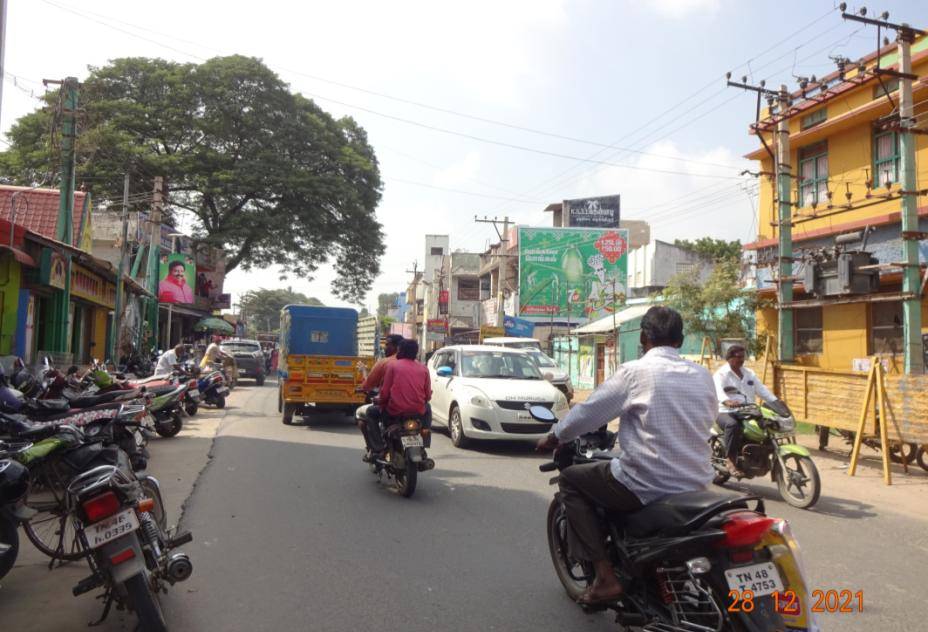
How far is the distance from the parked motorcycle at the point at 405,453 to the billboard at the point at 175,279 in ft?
99.3

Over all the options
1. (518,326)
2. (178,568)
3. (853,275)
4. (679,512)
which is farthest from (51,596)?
(518,326)

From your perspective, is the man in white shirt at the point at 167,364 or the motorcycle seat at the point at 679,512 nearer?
the motorcycle seat at the point at 679,512

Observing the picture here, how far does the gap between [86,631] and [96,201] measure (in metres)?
33.9

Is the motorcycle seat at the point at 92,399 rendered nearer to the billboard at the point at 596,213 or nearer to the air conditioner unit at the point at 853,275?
the air conditioner unit at the point at 853,275

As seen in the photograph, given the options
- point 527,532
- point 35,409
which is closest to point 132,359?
point 35,409

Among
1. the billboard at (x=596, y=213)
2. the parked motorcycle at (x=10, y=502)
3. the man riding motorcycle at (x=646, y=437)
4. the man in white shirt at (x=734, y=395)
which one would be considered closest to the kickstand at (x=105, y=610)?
the parked motorcycle at (x=10, y=502)

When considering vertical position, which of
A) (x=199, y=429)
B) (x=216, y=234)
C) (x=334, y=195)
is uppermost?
(x=334, y=195)

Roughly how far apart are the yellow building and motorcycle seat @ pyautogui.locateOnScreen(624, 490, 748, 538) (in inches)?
496

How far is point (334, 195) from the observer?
119 feet

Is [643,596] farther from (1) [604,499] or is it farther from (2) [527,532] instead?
(2) [527,532]

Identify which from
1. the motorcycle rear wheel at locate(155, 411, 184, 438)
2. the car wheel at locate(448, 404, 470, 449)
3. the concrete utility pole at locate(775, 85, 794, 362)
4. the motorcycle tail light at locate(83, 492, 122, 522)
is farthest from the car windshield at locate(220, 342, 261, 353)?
the motorcycle tail light at locate(83, 492, 122, 522)

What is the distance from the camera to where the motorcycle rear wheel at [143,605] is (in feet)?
11.2

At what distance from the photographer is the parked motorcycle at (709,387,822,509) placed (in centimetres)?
699

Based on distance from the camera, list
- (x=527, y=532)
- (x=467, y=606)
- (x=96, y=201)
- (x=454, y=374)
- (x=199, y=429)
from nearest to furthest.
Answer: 1. (x=467, y=606)
2. (x=527, y=532)
3. (x=454, y=374)
4. (x=199, y=429)
5. (x=96, y=201)
